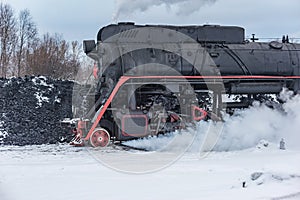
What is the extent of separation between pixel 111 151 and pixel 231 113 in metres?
3.15

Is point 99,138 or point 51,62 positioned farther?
point 51,62

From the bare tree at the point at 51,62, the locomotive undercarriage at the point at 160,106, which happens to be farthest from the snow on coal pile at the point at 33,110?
the bare tree at the point at 51,62

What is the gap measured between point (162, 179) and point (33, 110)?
8.41 m

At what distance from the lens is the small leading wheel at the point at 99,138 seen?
9016 millimetres

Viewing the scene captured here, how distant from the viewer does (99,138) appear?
9062mm

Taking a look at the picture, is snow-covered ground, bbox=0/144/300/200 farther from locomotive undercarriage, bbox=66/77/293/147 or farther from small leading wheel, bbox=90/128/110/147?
locomotive undercarriage, bbox=66/77/293/147

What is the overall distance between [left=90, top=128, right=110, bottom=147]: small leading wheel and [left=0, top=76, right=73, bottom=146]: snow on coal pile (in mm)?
1989

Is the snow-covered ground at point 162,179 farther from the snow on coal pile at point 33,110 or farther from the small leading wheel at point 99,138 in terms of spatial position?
the snow on coal pile at point 33,110

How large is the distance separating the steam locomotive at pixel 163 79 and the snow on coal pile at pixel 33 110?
1.91 meters

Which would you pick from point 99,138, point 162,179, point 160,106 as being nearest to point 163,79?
point 160,106

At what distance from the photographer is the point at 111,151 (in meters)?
8.62

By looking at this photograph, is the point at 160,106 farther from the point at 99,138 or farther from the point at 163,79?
the point at 99,138

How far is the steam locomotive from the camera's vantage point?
901 cm

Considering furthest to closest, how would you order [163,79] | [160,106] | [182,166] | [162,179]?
1. [160,106]
2. [163,79]
3. [182,166]
4. [162,179]
